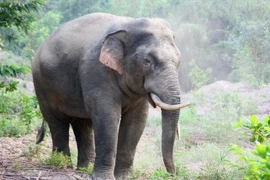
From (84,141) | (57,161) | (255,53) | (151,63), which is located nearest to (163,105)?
(151,63)

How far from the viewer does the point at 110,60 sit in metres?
6.89

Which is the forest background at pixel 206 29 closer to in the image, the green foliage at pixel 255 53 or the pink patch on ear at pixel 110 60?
the green foliage at pixel 255 53

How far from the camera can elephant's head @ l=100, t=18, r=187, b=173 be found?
6383 millimetres

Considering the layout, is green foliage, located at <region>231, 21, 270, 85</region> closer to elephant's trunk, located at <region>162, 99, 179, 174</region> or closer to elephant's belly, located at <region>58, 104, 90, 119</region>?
elephant's belly, located at <region>58, 104, 90, 119</region>

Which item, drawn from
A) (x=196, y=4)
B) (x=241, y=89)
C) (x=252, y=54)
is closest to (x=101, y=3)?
(x=196, y=4)

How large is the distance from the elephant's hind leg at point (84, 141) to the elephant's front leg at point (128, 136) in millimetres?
1037

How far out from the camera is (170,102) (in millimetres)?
6242

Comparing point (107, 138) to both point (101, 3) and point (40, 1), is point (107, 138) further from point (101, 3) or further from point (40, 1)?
point (101, 3)

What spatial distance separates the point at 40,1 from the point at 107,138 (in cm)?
203

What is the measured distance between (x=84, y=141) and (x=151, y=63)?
7.81 feet

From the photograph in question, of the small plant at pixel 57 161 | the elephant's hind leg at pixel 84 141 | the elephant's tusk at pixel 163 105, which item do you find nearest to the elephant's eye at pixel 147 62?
the elephant's tusk at pixel 163 105

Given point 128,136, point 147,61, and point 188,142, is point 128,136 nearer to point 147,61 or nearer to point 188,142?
point 147,61

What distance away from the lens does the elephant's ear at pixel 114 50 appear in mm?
6898

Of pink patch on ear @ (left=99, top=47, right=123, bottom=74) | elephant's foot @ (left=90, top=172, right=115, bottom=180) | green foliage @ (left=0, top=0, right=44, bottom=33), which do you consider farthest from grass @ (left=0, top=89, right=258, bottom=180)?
pink patch on ear @ (left=99, top=47, right=123, bottom=74)
